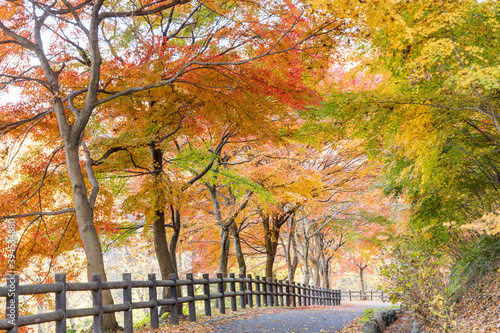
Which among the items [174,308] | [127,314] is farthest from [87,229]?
[174,308]

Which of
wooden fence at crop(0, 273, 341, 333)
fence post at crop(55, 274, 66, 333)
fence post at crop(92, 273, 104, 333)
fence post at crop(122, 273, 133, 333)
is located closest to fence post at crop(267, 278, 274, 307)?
wooden fence at crop(0, 273, 341, 333)

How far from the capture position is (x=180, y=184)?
10.8m

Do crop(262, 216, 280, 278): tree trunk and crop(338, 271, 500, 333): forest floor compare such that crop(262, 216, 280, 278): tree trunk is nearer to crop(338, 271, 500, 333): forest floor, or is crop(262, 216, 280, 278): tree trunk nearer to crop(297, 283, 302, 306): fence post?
crop(297, 283, 302, 306): fence post

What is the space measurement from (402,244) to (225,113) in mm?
4924

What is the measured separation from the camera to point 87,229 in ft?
25.2

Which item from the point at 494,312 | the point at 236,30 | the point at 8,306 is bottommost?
the point at 494,312

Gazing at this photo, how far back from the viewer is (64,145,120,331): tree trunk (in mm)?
7586

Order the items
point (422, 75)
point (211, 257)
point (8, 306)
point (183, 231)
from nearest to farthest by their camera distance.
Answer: point (8, 306) < point (422, 75) < point (183, 231) < point (211, 257)

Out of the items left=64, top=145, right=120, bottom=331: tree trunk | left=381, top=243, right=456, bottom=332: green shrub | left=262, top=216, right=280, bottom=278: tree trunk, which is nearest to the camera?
left=381, top=243, right=456, bottom=332: green shrub

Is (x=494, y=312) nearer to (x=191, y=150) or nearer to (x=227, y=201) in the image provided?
(x=191, y=150)

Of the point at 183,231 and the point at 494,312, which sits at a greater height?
the point at 183,231

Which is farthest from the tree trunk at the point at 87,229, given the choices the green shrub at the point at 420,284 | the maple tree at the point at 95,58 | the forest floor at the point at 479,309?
the green shrub at the point at 420,284

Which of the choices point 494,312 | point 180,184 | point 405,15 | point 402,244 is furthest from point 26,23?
point 494,312

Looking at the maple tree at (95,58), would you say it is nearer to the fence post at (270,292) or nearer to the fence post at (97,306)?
the fence post at (97,306)
